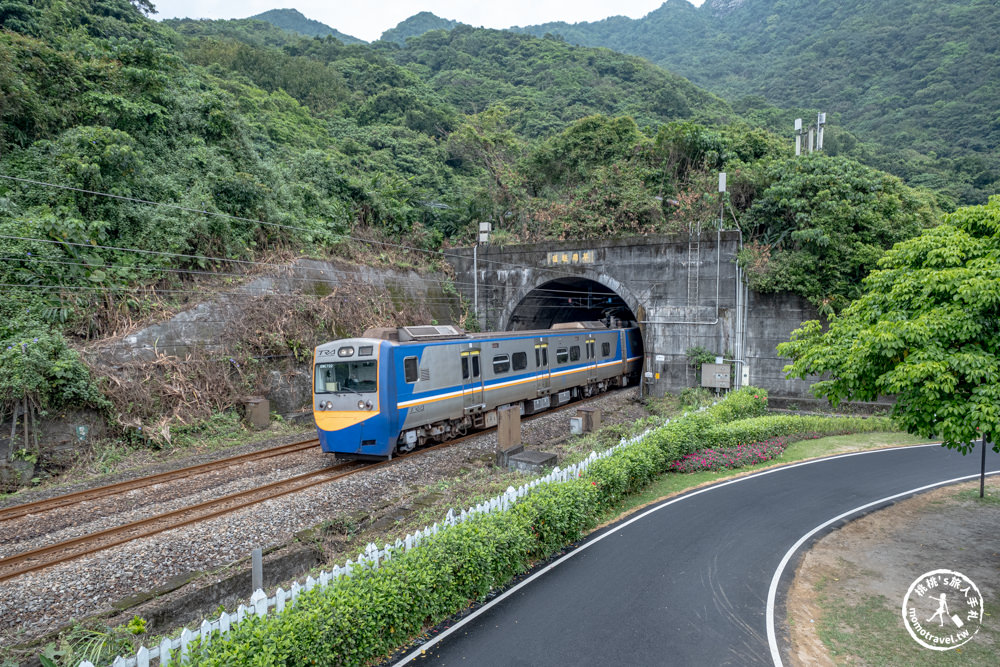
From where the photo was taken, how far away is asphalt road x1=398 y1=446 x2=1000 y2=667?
5.93 m

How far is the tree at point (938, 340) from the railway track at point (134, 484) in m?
12.1

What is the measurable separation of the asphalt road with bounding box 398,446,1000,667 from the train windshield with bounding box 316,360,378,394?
232 inches

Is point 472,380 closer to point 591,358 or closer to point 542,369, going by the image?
point 542,369

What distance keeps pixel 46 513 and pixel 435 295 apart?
17487 mm

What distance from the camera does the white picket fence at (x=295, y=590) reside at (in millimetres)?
4344

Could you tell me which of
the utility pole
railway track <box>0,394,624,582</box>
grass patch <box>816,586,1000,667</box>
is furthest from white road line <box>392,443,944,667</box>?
the utility pole

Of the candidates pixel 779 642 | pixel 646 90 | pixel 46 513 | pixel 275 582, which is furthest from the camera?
pixel 646 90

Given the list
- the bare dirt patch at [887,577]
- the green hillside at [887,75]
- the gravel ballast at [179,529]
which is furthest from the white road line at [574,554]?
the green hillside at [887,75]

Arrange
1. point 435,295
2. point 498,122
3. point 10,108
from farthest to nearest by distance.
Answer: point 498,122
point 435,295
point 10,108

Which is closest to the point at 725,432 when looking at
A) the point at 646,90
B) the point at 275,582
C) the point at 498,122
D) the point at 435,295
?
the point at 275,582

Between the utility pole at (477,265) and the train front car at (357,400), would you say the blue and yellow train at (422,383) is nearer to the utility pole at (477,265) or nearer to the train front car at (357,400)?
the train front car at (357,400)

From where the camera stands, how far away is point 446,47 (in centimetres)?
6084

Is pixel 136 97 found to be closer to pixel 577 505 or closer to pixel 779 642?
pixel 577 505

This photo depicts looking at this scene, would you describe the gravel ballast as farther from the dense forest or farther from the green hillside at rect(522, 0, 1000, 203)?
the green hillside at rect(522, 0, 1000, 203)
